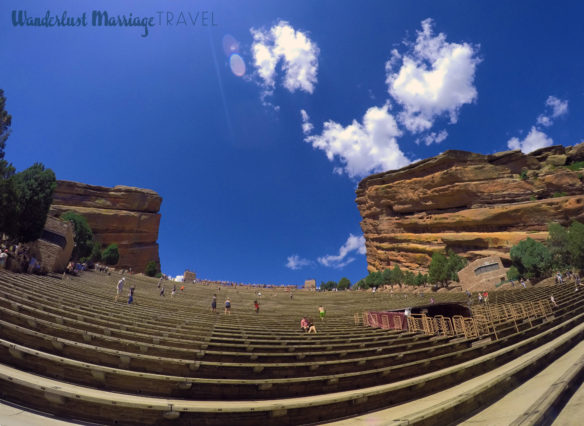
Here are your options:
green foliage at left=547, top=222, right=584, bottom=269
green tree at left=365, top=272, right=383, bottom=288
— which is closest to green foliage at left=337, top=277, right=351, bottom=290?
green tree at left=365, top=272, right=383, bottom=288

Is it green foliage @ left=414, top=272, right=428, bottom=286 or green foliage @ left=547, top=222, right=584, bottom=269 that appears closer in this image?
green foliage @ left=547, top=222, right=584, bottom=269

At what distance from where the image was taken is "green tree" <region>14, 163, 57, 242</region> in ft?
75.5

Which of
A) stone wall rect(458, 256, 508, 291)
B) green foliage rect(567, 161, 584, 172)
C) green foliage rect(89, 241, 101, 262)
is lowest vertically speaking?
stone wall rect(458, 256, 508, 291)

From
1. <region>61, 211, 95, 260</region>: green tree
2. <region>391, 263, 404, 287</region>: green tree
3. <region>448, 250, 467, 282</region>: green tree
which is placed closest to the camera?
<region>448, 250, 467, 282</region>: green tree

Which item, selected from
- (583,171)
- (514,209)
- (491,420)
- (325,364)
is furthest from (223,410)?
(583,171)

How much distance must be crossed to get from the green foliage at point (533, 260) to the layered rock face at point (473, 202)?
1086cm

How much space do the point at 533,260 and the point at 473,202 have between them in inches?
935

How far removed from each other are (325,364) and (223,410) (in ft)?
10.1

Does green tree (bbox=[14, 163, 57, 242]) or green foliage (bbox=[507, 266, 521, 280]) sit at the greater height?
green tree (bbox=[14, 163, 57, 242])

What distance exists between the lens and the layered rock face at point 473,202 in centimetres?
4388

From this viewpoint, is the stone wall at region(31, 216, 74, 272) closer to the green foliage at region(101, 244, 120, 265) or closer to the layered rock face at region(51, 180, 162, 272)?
the green foliage at region(101, 244, 120, 265)

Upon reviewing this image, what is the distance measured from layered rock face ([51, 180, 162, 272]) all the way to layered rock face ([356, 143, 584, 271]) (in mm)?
73778

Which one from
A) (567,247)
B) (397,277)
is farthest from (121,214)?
(567,247)

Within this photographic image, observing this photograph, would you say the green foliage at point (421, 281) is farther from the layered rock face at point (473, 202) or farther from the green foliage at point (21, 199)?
the green foliage at point (21, 199)
